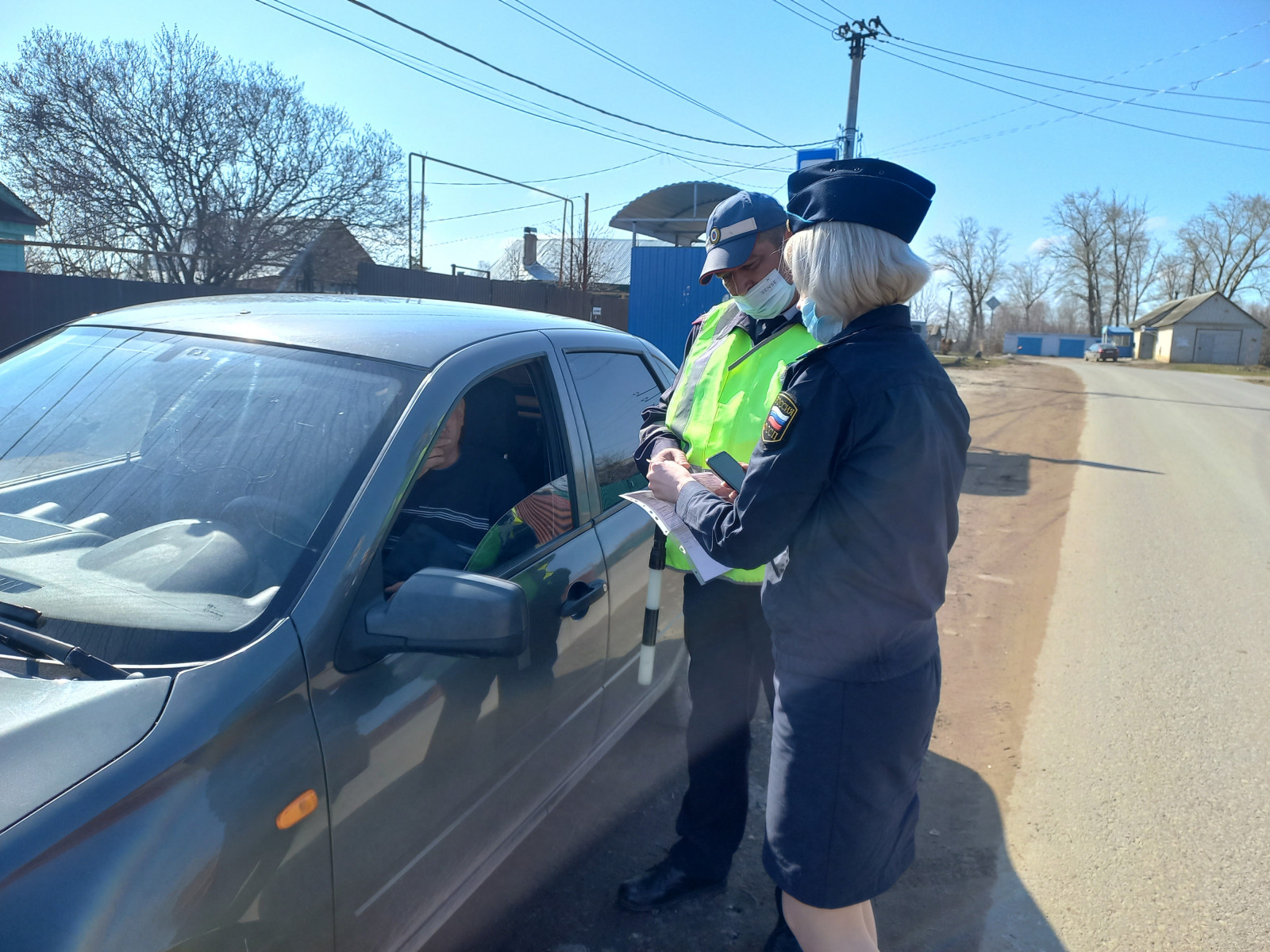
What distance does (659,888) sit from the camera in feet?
8.09

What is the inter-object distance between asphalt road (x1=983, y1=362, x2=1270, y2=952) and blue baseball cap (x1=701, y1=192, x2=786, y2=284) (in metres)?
2.11

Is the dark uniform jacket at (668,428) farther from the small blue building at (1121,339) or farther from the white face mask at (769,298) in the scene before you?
the small blue building at (1121,339)

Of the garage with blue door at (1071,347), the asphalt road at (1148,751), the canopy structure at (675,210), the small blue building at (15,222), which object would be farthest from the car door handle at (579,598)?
the garage with blue door at (1071,347)

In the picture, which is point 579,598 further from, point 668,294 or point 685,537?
point 668,294

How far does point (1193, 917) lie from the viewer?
8.17 ft

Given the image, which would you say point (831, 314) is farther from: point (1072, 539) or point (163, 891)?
point (1072, 539)

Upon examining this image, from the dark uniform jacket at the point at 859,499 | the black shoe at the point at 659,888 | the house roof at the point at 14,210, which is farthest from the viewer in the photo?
the house roof at the point at 14,210

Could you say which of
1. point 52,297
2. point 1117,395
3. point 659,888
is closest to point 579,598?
point 659,888

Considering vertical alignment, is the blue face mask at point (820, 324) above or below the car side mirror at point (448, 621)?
above

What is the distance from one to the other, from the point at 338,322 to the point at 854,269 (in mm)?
1423

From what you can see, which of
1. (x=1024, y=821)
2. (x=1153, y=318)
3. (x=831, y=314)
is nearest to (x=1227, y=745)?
(x=1024, y=821)

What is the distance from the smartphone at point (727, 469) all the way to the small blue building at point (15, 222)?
18.6 metres

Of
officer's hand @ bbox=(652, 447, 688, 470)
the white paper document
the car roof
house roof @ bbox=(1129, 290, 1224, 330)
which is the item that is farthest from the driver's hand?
house roof @ bbox=(1129, 290, 1224, 330)

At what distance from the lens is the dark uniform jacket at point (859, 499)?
153 centimetres
